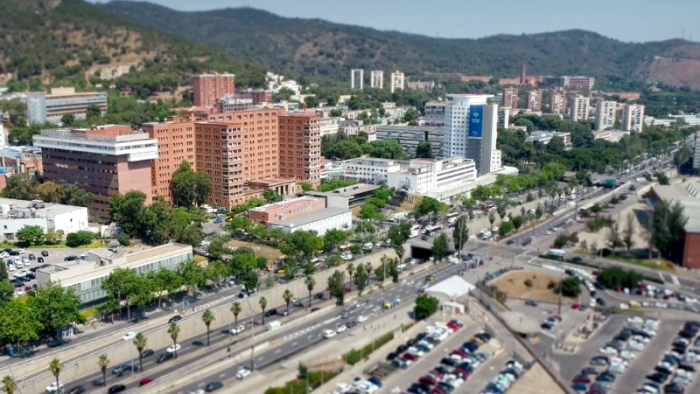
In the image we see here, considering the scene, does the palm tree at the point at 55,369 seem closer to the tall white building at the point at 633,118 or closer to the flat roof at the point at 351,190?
the flat roof at the point at 351,190

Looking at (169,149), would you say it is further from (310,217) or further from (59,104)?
(59,104)

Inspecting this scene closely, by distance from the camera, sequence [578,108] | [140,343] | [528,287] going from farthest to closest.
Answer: [578,108] → [528,287] → [140,343]

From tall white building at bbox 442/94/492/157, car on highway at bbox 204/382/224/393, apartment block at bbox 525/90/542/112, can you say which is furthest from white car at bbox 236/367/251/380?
apartment block at bbox 525/90/542/112

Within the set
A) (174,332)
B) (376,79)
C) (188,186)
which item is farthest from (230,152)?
(376,79)

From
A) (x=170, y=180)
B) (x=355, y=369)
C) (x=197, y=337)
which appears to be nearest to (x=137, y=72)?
(x=170, y=180)

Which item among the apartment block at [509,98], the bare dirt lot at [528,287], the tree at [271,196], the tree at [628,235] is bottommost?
the bare dirt lot at [528,287]

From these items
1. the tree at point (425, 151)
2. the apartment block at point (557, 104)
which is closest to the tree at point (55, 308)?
the tree at point (425, 151)

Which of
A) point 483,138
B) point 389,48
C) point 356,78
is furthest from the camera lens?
point 389,48
